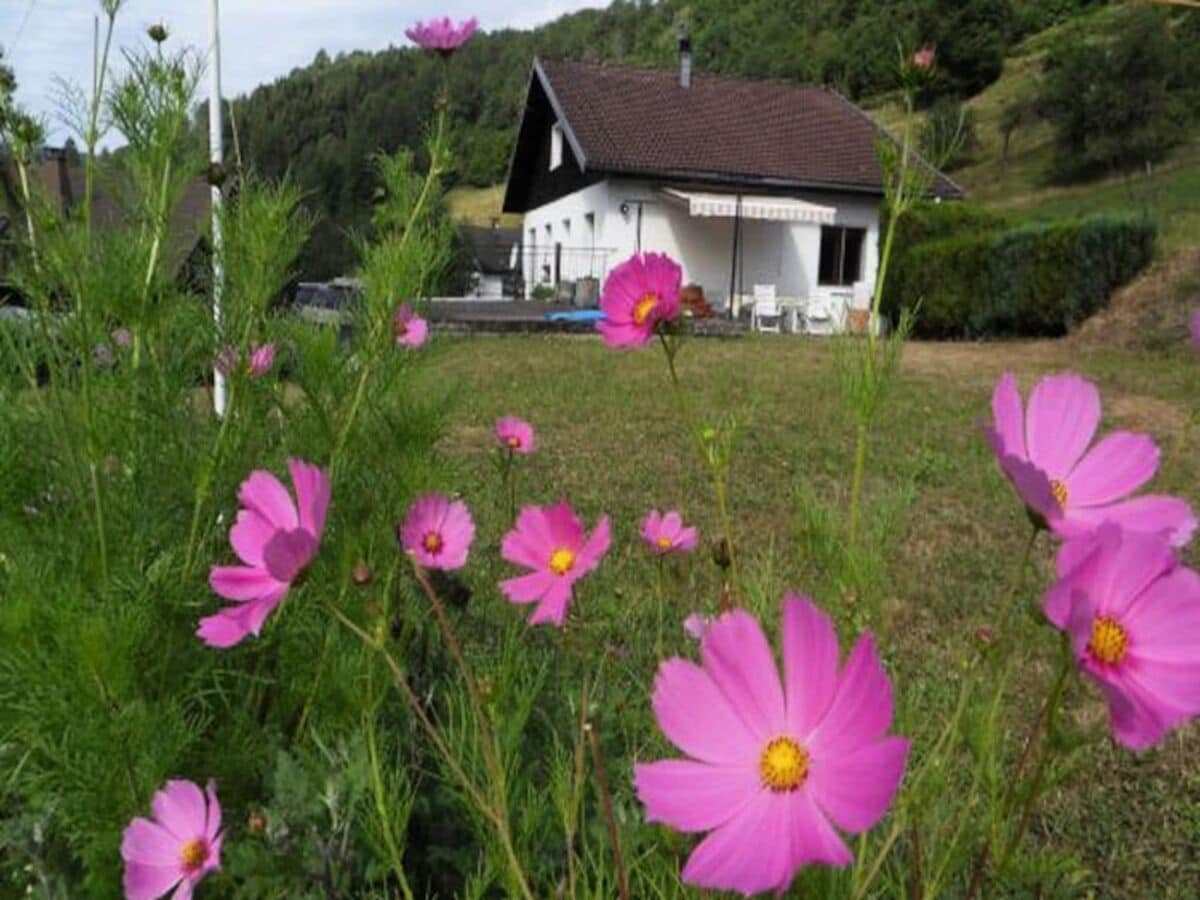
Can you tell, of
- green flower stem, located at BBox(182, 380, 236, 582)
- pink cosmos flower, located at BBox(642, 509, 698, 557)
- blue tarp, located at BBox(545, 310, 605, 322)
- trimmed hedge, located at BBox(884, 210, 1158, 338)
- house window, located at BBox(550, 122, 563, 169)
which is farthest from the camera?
house window, located at BBox(550, 122, 563, 169)

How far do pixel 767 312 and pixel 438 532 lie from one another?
16975 mm

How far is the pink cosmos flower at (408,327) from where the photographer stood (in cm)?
135

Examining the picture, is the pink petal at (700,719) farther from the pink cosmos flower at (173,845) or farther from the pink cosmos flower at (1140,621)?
the pink cosmos flower at (173,845)

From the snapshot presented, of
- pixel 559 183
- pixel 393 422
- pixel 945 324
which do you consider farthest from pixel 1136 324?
pixel 559 183

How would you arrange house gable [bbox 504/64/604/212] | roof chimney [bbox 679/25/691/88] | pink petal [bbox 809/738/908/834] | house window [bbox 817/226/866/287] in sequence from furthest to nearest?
roof chimney [bbox 679/25/691/88] < house window [bbox 817/226/866/287] < house gable [bbox 504/64/604/212] < pink petal [bbox 809/738/908/834]

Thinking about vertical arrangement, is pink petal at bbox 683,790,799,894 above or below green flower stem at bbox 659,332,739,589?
below

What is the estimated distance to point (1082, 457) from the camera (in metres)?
0.63

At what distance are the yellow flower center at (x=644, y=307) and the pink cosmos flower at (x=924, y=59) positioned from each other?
10.3 inches

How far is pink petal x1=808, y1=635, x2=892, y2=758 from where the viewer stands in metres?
0.43

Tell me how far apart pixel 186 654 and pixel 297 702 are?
0.47ft

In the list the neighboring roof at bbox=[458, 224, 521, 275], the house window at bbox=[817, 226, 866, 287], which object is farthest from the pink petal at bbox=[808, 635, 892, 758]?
the neighboring roof at bbox=[458, 224, 521, 275]

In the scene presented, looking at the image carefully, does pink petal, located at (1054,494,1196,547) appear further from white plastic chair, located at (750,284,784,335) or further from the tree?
the tree

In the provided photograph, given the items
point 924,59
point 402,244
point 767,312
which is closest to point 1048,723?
point 924,59

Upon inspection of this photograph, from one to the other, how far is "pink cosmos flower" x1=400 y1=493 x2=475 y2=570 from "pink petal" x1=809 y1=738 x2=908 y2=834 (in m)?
0.61
